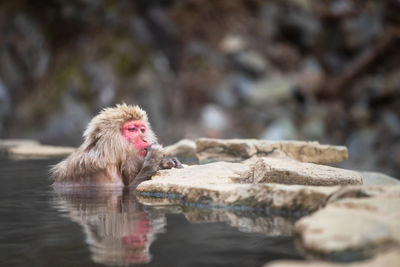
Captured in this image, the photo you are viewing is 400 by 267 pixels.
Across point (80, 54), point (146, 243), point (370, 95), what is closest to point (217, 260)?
point (146, 243)

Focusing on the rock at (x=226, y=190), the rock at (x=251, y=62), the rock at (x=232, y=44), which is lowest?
the rock at (x=226, y=190)

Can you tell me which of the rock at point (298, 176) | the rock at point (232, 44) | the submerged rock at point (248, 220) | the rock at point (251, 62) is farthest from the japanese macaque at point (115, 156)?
the rock at point (232, 44)

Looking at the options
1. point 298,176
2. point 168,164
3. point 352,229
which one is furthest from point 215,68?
point 352,229

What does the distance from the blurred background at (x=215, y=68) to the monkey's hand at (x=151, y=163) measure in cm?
733

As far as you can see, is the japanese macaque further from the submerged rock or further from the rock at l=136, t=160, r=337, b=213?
the submerged rock

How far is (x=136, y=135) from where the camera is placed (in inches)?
143

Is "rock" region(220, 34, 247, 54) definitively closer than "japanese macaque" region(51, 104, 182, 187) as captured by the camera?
No

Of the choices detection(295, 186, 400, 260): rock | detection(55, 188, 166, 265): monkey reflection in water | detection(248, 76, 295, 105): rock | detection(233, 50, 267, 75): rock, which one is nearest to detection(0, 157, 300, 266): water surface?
detection(55, 188, 166, 265): monkey reflection in water

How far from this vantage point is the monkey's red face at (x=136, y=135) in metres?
3.60

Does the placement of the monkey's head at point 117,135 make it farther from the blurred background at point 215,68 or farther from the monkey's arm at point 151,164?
the blurred background at point 215,68

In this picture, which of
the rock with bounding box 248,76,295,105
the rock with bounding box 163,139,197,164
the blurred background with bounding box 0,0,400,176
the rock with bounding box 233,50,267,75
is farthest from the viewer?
the rock with bounding box 233,50,267,75

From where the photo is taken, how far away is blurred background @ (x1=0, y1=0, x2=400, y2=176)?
11.4 metres

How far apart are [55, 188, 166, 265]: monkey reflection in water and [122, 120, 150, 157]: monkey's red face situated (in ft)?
1.17

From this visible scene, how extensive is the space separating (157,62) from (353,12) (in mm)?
5506
